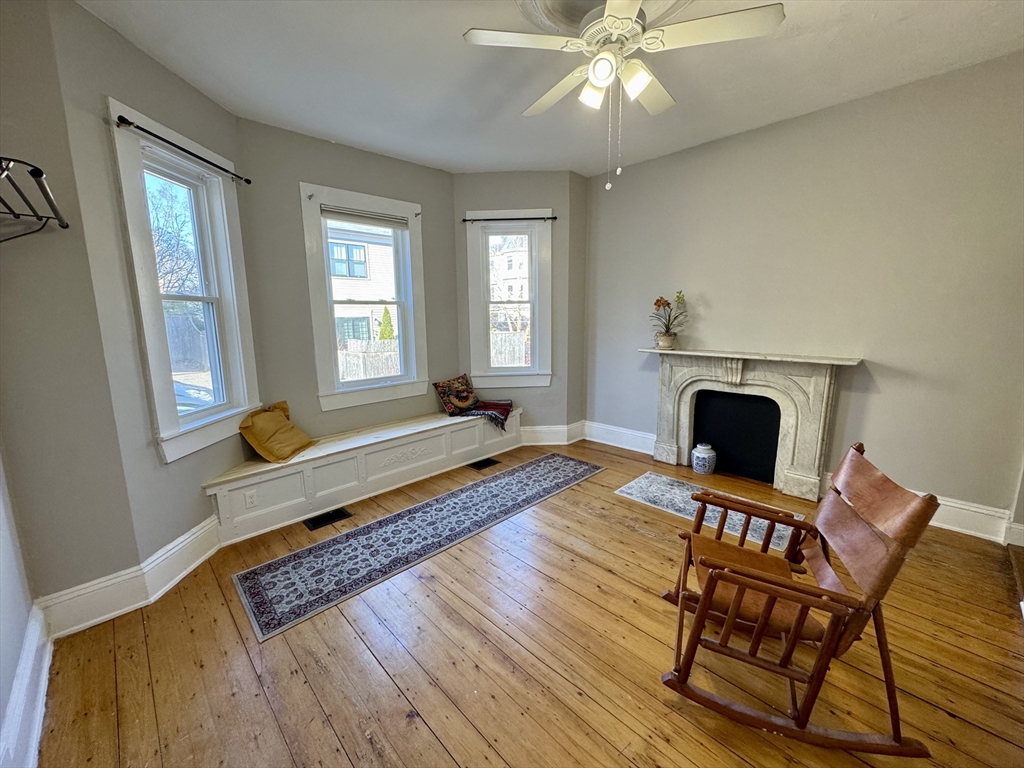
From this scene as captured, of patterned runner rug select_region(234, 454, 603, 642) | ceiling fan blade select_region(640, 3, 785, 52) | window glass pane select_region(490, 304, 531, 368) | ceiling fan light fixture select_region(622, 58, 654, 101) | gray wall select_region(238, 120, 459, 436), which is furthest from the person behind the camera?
window glass pane select_region(490, 304, 531, 368)

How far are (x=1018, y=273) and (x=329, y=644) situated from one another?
4.07 metres

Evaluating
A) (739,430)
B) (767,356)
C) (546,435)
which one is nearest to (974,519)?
(739,430)

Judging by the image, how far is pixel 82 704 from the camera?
1.43 metres

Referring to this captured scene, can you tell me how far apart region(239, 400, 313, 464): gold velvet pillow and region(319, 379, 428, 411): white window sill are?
354mm

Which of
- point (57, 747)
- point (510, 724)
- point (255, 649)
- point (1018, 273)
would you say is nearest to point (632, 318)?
point (1018, 273)

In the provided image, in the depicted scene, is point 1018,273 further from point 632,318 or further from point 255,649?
point 255,649

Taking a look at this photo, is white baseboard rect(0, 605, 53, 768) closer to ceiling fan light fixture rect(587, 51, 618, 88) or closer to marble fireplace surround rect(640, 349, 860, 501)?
ceiling fan light fixture rect(587, 51, 618, 88)

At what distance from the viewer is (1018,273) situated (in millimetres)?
2219

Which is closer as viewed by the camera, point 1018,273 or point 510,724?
point 510,724

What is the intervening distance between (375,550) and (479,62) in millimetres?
2806

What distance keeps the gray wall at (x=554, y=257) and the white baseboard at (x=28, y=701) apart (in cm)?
313

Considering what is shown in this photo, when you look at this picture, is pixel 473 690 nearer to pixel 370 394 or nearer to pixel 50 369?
pixel 50 369

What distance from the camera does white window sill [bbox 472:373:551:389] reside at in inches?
162

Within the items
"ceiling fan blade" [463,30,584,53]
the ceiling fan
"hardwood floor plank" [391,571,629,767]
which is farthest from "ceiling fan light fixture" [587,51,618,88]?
"hardwood floor plank" [391,571,629,767]
